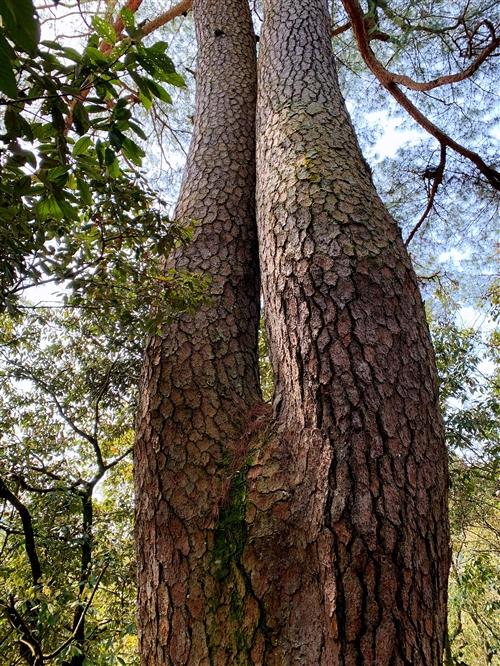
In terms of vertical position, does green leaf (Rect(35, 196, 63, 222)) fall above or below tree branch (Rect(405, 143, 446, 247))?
below

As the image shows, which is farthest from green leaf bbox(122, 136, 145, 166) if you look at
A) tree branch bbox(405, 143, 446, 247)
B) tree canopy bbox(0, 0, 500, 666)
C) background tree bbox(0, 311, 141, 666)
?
tree branch bbox(405, 143, 446, 247)

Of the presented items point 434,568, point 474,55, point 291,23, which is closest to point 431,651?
point 434,568

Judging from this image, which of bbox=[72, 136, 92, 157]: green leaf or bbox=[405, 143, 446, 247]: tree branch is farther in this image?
bbox=[405, 143, 446, 247]: tree branch

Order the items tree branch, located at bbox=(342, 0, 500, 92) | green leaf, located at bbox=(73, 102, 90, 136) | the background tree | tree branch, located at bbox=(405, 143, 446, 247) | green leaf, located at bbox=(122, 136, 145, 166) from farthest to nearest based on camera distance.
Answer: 1. tree branch, located at bbox=(405, 143, 446, 247)
2. tree branch, located at bbox=(342, 0, 500, 92)
3. the background tree
4. green leaf, located at bbox=(122, 136, 145, 166)
5. green leaf, located at bbox=(73, 102, 90, 136)

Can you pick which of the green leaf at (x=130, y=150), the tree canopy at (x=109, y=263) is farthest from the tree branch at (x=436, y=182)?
the green leaf at (x=130, y=150)

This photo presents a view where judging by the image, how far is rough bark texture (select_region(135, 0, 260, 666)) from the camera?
1.16 m

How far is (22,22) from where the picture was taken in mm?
503

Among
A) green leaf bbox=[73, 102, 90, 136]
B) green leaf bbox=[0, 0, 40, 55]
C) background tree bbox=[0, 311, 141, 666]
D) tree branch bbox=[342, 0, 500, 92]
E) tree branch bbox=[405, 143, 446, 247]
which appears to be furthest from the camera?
tree branch bbox=[405, 143, 446, 247]

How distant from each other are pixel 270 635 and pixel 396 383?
0.60m

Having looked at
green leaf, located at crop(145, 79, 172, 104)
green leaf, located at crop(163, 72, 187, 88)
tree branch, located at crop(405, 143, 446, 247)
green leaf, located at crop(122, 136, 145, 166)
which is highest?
tree branch, located at crop(405, 143, 446, 247)

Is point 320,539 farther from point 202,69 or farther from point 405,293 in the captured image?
point 202,69

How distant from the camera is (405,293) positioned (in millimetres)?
1379

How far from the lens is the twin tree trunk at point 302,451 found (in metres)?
1.03

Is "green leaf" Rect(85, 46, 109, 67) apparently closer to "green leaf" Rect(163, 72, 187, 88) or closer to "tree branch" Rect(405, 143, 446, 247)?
"green leaf" Rect(163, 72, 187, 88)
